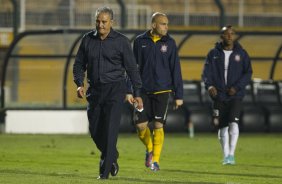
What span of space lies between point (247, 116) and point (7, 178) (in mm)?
14435

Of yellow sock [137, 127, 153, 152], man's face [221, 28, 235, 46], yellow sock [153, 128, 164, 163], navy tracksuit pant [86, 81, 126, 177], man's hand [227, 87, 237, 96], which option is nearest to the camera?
navy tracksuit pant [86, 81, 126, 177]

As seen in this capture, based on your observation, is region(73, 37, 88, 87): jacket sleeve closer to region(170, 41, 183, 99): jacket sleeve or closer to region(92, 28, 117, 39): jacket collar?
region(92, 28, 117, 39): jacket collar

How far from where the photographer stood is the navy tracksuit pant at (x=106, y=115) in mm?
13945

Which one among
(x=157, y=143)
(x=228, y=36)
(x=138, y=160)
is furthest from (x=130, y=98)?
(x=138, y=160)

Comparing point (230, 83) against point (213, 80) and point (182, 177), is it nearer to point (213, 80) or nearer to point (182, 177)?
point (213, 80)

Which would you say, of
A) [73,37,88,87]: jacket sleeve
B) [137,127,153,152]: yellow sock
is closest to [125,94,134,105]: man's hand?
[73,37,88,87]: jacket sleeve

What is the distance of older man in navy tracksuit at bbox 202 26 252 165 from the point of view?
18016 millimetres

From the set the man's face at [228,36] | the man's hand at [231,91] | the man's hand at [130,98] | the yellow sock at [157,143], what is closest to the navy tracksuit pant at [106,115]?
the man's hand at [130,98]

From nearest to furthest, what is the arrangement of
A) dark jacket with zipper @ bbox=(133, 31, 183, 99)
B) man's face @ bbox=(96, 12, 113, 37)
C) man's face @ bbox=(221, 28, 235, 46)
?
man's face @ bbox=(96, 12, 113, 37) → dark jacket with zipper @ bbox=(133, 31, 183, 99) → man's face @ bbox=(221, 28, 235, 46)

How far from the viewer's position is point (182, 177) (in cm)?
1495

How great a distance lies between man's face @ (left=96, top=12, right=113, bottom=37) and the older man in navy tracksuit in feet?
14.6

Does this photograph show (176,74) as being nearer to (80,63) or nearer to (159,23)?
(159,23)

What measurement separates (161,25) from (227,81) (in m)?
2.23

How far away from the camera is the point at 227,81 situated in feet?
59.5
